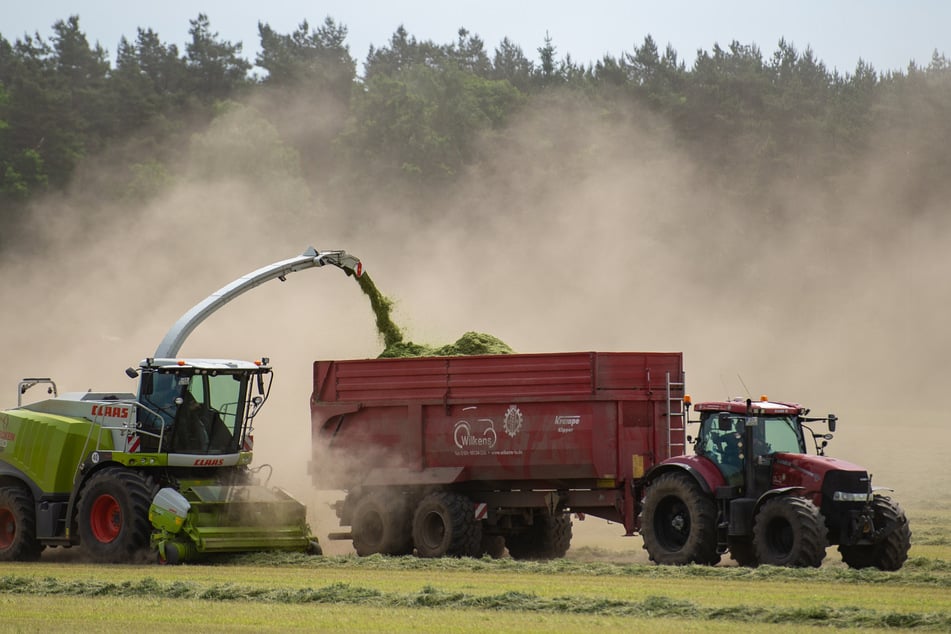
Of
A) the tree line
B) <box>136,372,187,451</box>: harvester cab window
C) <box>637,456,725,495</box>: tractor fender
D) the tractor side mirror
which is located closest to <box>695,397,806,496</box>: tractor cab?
<box>637,456,725,495</box>: tractor fender

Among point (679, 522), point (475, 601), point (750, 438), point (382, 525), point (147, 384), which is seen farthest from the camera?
point (382, 525)

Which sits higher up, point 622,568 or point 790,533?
point 790,533

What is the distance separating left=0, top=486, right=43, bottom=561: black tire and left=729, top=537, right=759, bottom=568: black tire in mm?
9436

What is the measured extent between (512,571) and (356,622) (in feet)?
16.6

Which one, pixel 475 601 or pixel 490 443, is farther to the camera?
pixel 490 443

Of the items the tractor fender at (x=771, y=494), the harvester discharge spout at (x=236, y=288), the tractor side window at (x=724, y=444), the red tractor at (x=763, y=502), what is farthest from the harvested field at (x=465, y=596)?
the harvester discharge spout at (x=236, y=288)

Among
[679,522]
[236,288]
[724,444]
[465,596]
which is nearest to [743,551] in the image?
[679,522]

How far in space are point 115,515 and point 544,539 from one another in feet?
20.0

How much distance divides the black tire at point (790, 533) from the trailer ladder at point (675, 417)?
2.37m

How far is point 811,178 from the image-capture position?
226 ft

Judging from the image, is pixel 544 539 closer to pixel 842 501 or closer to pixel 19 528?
pixel 842 501

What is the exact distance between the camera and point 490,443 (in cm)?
2014

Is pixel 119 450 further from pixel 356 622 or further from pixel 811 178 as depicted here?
pixel 811 178

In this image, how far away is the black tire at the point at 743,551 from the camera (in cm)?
1786
